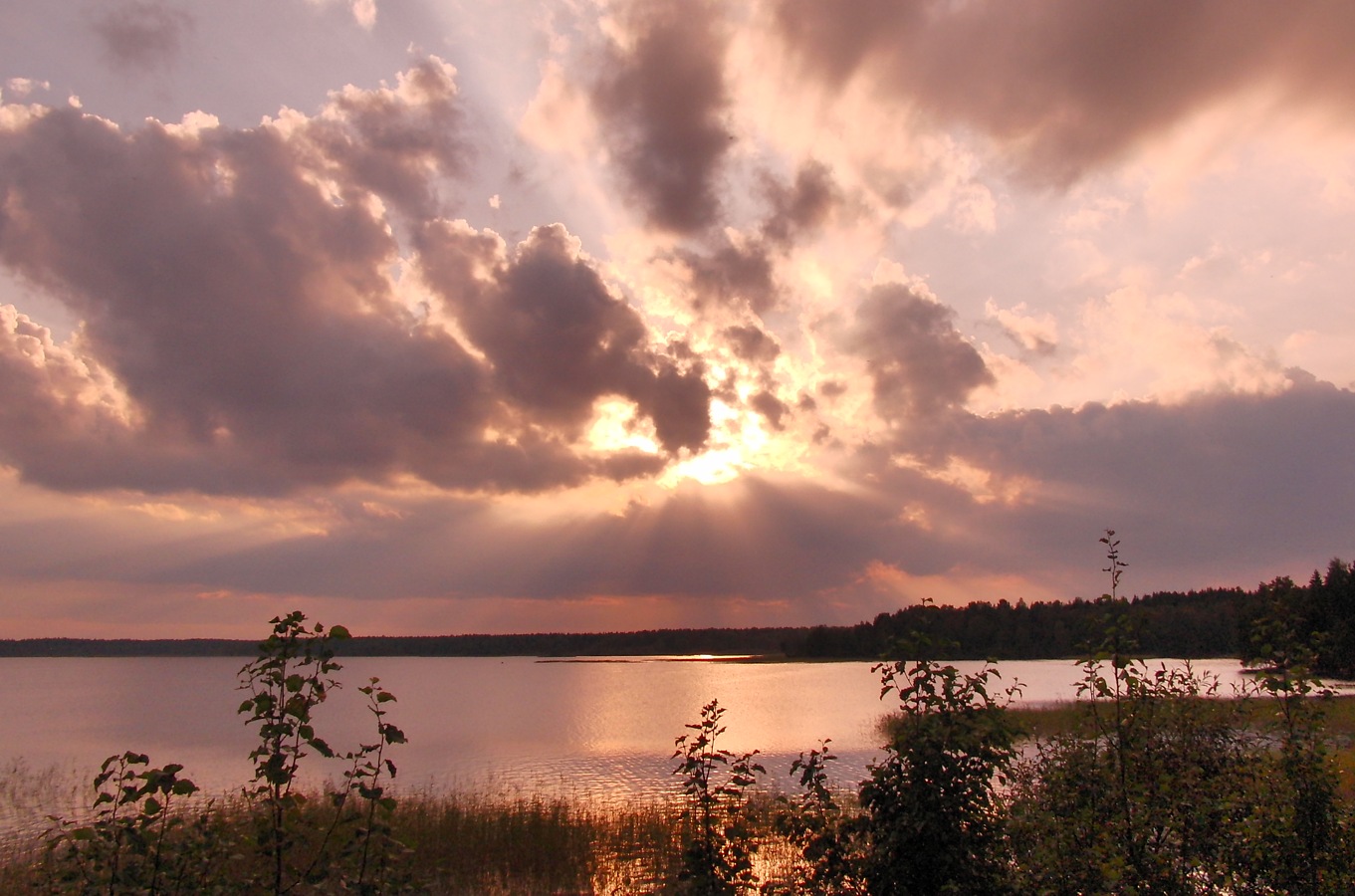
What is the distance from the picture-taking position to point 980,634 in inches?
7141

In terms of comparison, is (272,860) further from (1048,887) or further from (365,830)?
(1048,887)

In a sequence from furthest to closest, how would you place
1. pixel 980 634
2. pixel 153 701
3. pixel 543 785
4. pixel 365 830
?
pixel 980 634, pixel 153 701, pixel 543 785, pixel 365 830

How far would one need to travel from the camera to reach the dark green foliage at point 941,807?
7.61 metres

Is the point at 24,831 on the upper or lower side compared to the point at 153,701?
upper

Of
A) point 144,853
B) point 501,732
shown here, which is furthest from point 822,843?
point 501,732

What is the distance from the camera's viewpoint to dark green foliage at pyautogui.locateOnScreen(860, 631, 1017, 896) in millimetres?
7609

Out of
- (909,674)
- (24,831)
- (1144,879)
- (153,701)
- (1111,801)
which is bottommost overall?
(153,701)

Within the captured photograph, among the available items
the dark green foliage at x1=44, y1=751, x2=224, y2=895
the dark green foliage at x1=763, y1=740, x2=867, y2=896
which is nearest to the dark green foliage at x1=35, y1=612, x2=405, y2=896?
the dark green foliage at x1=44, y1=751, x2=224, y2=895

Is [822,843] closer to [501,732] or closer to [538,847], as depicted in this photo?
[538,847]

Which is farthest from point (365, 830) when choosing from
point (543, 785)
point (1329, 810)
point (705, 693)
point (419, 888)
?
point (705, 693)

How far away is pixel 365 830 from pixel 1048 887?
17.6ft

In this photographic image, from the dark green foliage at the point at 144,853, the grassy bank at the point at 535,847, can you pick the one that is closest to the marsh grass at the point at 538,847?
the grassy bank at the point at 535,847

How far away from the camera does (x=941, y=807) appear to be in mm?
7730

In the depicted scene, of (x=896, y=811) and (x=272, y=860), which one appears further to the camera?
(x=896, y=811)
